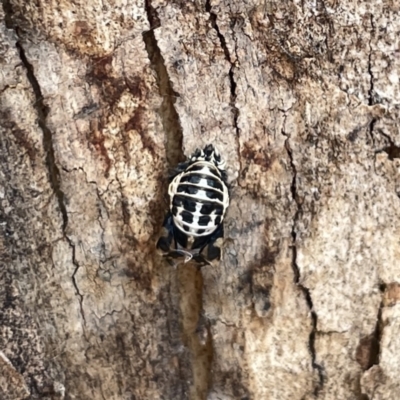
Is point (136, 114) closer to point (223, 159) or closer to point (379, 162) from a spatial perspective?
point (223, 159)

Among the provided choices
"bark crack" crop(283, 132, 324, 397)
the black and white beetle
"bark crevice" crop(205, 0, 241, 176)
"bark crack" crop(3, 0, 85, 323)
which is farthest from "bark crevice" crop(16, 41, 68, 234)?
"bark crack" crop(283, 132, 324, 397)

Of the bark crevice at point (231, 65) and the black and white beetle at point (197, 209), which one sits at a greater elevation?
the bark crevice at point (231, 65)

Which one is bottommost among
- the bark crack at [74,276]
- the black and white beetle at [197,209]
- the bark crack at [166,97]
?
the bark crack at [74,276]

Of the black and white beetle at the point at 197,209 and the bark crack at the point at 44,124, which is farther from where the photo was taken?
the black and white beetle at the point at 197,209

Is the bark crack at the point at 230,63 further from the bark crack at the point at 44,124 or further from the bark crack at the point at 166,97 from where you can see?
the bark crack at the point at 44,124

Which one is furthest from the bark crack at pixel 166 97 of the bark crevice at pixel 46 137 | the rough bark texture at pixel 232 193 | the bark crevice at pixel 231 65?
the bark crevice at pixel 46 137
